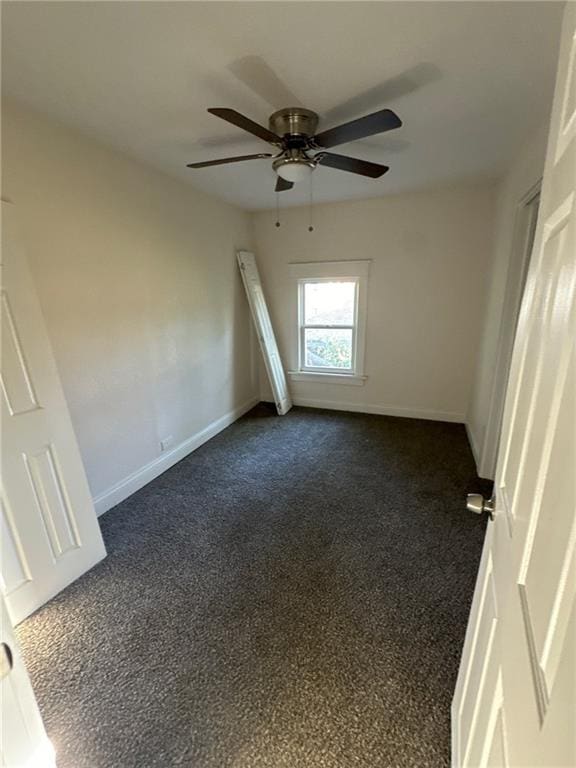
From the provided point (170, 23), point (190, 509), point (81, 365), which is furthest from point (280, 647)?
point (170, 23)

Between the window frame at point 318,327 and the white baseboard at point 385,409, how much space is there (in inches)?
16.1

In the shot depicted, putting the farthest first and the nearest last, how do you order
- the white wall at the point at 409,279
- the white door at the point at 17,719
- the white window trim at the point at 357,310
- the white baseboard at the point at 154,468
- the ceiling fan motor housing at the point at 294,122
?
the white window trim at the point at 357,310 < the white wall at the point at 409,279 < the white baseboard at the point at 154,468 < the ceiling fan motor housing at the point at 294,122 < the white door at the point at 17,719

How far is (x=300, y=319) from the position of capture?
14.6ft

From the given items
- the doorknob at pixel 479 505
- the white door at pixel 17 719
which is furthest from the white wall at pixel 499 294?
the white door at pixel 17 719

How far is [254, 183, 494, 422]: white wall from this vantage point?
360 cm

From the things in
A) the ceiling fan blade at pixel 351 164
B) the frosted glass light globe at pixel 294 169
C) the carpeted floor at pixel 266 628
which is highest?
the ceiling fan blade at pixel 351 164

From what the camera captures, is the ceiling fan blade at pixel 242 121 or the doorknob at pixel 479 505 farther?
the ceiling fan blade at pixel 242 121

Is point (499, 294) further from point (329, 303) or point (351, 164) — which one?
point (329, 303)

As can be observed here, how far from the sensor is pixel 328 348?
4.46 m

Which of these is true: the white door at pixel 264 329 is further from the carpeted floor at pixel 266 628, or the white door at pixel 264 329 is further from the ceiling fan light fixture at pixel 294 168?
the ceiling fan light fixture at pixel 294 168

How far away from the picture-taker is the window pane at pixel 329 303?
4.23 meters

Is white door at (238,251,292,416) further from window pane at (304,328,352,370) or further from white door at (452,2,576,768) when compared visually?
white door at (452,2,576,768)

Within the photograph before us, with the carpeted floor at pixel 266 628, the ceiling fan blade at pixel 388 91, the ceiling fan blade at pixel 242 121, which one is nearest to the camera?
the carpeted floor at pixel 266 628

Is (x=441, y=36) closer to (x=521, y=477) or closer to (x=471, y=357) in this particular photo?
(x=521, y=477)
